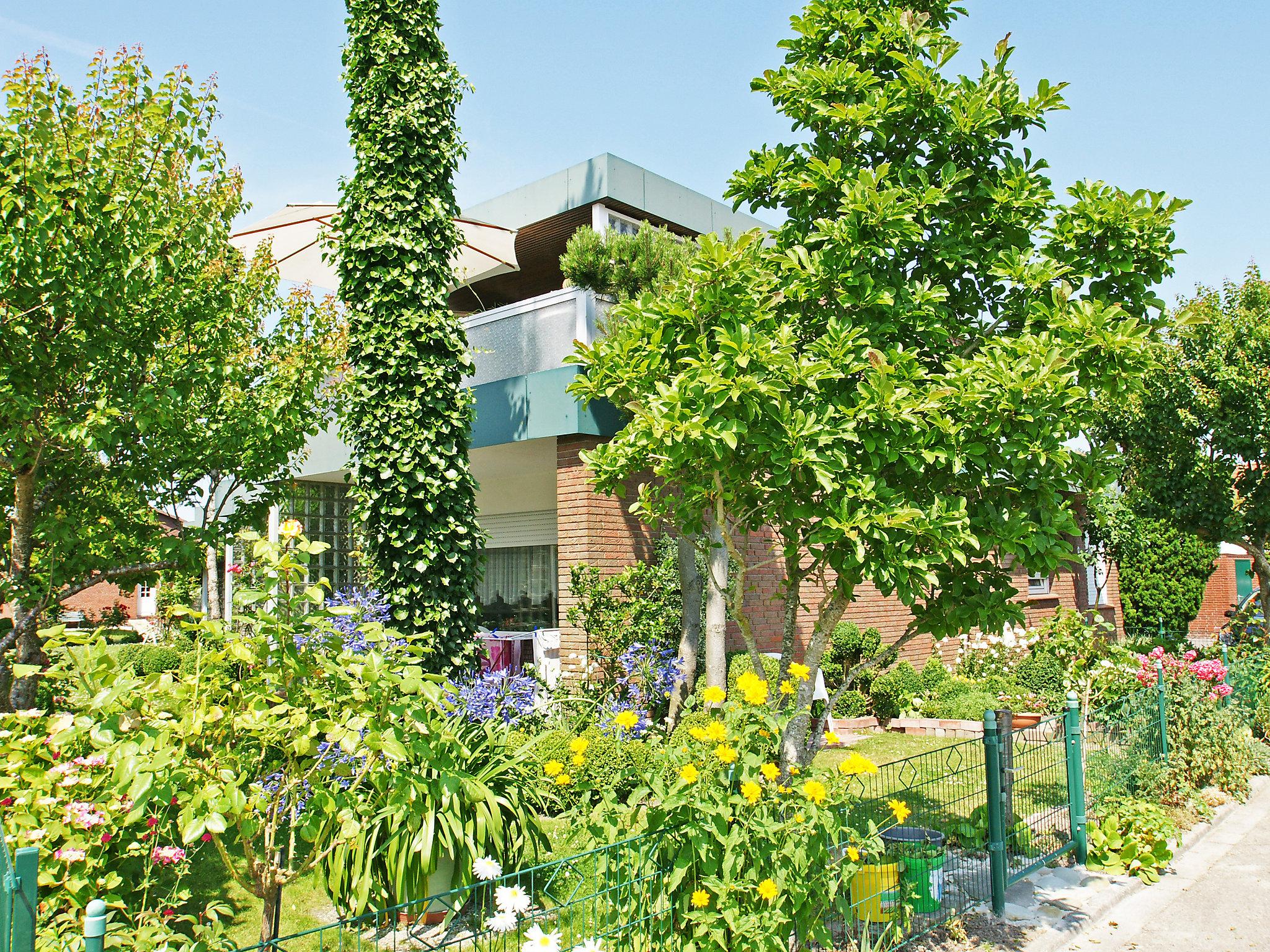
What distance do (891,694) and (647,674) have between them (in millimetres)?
4683

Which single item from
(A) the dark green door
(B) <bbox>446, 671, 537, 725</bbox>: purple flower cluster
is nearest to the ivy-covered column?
(B) <bbox>446, 671, 537, 725</bbox>: purple flower cluster

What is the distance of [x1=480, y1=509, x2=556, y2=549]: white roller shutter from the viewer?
13547 mm

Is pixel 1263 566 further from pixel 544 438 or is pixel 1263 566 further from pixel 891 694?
pixel 544 438

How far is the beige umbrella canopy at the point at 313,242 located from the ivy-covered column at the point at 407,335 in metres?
1.99

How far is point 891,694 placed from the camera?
1220 centimetres

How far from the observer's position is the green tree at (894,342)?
420 centimetres

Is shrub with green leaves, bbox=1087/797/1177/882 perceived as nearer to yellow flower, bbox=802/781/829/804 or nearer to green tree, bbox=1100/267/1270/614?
yellow flower, bbox=802/781/829/804

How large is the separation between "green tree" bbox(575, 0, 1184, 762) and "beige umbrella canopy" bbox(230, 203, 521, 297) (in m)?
5.87

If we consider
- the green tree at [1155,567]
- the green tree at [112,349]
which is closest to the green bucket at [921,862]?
the green tree at [112,349]

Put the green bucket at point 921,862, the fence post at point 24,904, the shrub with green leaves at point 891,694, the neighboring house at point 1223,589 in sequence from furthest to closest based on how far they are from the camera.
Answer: the neighboring house at point 1223,589 < the shrub with green leaves at point 891,694 < the green bucket at point 921,862 < the fence post at point 24,904

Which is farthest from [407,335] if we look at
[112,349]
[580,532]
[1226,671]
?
[1226,671]

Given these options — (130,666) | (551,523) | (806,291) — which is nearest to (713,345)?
(806,291)

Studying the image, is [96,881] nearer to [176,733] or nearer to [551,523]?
[176,733]

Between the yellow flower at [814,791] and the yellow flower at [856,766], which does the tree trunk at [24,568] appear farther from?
the yellow flower at [856,766]
